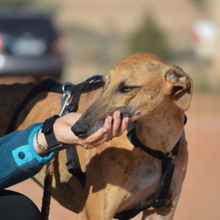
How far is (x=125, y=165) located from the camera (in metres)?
2.60

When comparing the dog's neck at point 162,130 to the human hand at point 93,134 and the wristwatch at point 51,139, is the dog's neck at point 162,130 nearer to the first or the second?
the human hand at point 93,134

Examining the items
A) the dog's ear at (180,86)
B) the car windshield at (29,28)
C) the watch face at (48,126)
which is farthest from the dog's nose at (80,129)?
the car windshield at (29,28)

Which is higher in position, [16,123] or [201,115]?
[16,123]

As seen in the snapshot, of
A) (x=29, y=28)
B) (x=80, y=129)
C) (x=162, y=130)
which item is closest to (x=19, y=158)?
(x=80, y=129)

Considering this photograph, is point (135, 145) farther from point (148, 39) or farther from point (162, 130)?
point (148, 39)

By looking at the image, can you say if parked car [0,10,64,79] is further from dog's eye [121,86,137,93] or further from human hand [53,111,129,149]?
human hand [53,111,129,149]

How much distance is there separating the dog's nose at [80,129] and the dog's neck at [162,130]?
23.7 inches

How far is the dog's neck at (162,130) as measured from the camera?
2.68 metres

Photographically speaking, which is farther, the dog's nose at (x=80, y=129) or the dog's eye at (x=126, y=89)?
the dog's eye at (x=126, y=89)

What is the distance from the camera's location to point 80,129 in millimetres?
2107

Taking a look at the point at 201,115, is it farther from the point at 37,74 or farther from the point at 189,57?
the point at 189,57

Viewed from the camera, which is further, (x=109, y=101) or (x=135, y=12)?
(x=135, y=12)

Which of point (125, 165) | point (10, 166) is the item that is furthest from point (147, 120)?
point (10, 166)

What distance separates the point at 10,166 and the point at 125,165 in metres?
0.82
